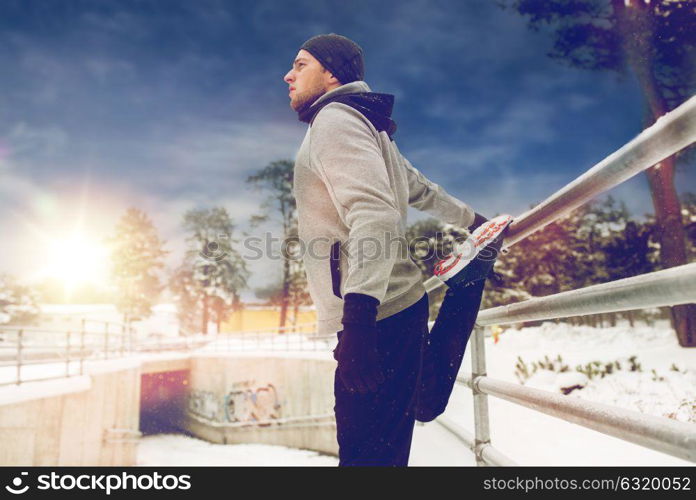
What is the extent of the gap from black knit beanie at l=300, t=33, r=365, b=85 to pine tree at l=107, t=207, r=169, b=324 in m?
43.4

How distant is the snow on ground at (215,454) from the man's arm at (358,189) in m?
14.7

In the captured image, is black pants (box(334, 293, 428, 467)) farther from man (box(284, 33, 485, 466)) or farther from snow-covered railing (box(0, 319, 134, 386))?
snow-covered railing (box(0, 319, 134, 386))

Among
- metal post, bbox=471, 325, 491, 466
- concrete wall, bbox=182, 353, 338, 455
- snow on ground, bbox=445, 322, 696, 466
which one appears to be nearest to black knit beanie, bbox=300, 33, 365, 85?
metal post, bbox=471, 325, 491, 466

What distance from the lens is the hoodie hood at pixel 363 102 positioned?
1.87 meters

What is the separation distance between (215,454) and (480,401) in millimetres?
20261

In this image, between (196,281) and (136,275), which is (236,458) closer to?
(196,281)

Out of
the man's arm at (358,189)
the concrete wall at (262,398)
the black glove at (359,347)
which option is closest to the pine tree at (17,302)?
the concrete wall at (262,398)

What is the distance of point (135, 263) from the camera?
4300 centimetres

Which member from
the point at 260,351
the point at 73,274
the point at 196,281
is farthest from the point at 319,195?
the point at 73,274

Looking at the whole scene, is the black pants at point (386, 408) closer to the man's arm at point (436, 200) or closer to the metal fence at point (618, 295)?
the metal fence at point (618, 295)

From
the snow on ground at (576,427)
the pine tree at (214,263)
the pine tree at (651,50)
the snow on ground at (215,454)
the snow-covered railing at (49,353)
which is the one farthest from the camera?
the pine tree at (214,263)

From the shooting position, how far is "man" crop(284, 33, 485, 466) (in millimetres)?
1505

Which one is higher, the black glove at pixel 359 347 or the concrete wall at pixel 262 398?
the black glove at pixel 359 347

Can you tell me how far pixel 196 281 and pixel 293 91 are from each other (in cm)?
4023
